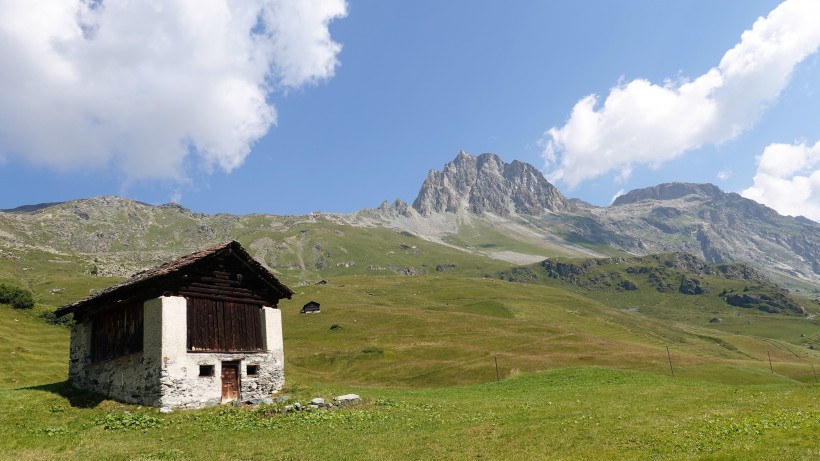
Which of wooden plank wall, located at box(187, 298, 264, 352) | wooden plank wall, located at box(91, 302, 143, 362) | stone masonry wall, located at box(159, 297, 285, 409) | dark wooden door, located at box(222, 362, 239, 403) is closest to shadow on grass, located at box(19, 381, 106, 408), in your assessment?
wooden plank wall, located at box(91, 302, 143, 362)

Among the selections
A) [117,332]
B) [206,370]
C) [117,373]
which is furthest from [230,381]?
[117,332]

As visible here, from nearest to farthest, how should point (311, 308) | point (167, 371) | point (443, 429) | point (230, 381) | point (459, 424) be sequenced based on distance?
point (443, 429), point (459, 424), point (167, 371), point (230, 381), point (311, 308)

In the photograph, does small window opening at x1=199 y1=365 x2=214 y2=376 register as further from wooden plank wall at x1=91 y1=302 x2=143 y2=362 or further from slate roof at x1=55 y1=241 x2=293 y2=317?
slate roof at x1=55 y1=241 x2=293 y2=317

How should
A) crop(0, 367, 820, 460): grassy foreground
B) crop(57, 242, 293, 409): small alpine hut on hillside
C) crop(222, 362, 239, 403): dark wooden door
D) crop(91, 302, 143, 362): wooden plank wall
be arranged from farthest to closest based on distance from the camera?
crop(222, 362, 239, 403): dark wooden door
crop(91, 302, 143, 362): wooden plank wall
crop(57, 242, 293, 409): small alpine hut on hillside
crop(0, 367, 820, 460): grassy foreground

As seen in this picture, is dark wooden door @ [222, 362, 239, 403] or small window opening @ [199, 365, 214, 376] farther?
dark wooden door @ [222, 362, 239, 403]

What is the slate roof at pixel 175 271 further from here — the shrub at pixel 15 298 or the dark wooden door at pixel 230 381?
the shrub at pixel 15 298

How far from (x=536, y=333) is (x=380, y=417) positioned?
86057mm

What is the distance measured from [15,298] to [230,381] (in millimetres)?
85647

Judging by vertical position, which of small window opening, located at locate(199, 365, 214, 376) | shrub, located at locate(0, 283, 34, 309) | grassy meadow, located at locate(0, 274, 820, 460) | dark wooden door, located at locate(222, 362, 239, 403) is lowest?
grassy meadow, located at locate(0, 274, 820, 460)

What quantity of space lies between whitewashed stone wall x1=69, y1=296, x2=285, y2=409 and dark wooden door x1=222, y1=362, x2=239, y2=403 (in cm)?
33

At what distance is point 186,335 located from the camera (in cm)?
3177

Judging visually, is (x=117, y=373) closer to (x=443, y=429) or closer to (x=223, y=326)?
(x=223, y=326)

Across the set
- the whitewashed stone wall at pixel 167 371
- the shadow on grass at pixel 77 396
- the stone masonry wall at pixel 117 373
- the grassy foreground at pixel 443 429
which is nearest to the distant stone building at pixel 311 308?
the stone masonry wall at pixel 117 373

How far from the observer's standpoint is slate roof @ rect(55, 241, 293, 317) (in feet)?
105
